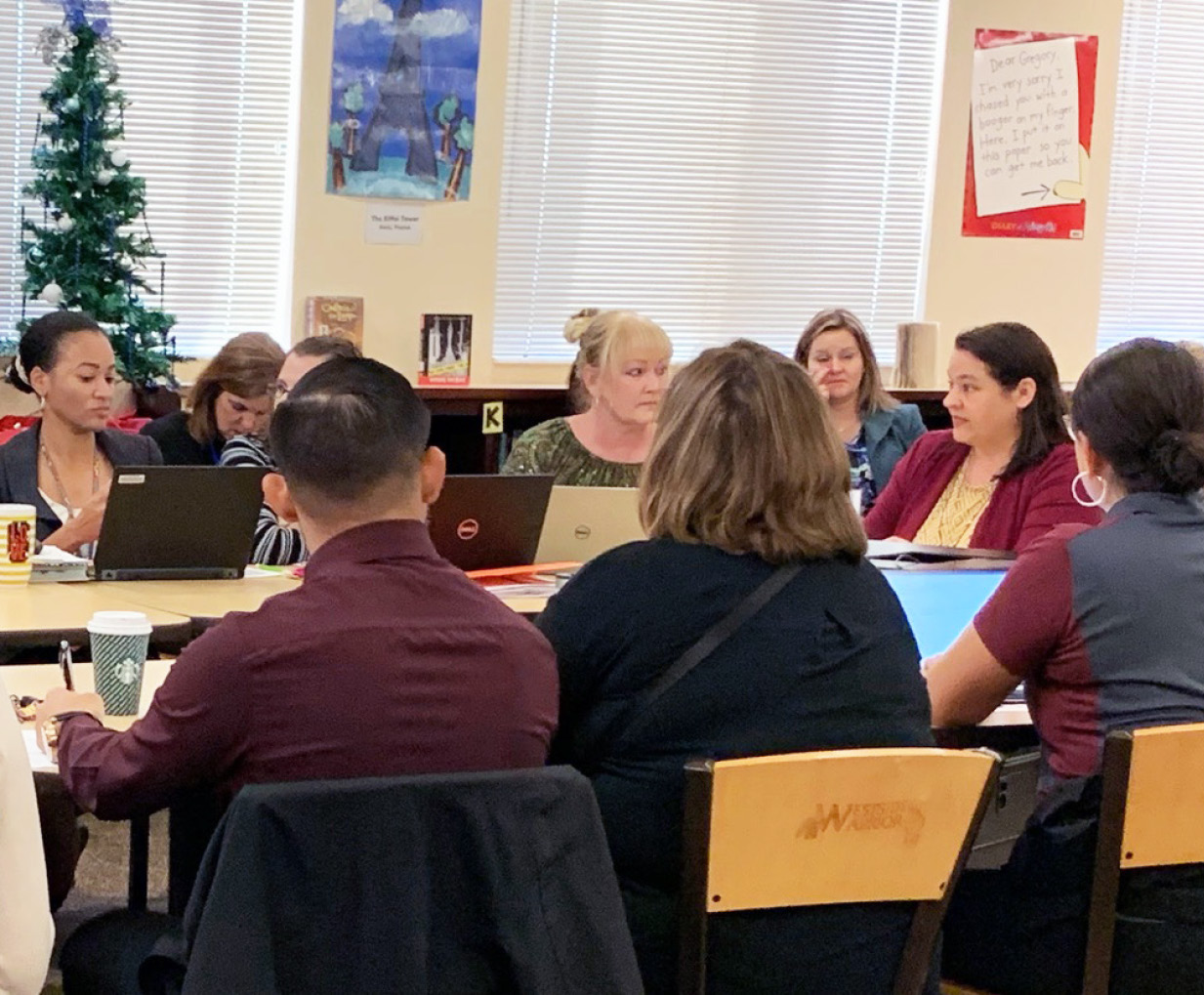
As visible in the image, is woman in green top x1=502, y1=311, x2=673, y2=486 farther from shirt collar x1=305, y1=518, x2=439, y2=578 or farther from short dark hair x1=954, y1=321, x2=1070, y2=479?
shirt collar x1=305, y1=518, x2=439, y2=578

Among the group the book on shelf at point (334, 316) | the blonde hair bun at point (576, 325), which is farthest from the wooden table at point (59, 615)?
the blonde hair bun at point (576, 325)

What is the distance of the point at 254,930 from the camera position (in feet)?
5.93

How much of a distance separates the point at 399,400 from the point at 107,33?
364cm

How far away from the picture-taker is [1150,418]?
9.10 feet

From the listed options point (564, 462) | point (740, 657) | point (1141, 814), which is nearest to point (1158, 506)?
point (1141, 814)

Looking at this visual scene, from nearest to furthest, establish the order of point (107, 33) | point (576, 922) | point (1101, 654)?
point (576, 922)
point (1101, 654)
point (107, 33)

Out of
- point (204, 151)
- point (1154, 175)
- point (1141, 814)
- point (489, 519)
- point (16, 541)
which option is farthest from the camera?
point (1154, 175)

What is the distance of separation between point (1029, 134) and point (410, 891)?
6.11m

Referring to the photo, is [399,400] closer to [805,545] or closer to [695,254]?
[805,545]

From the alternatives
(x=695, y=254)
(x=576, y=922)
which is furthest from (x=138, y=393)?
(x=576, y=922)

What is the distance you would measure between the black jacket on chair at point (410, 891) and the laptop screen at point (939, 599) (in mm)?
1250

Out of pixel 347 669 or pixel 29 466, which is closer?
pixel 347 669

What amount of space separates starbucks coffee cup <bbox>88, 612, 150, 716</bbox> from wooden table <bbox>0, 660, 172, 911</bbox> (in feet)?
0.09

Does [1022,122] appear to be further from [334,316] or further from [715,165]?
[334,316]
